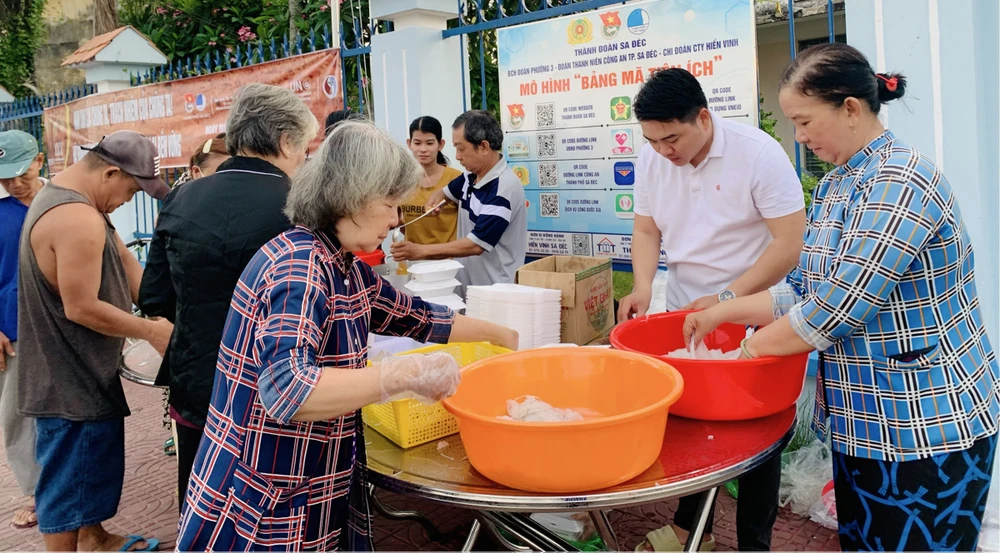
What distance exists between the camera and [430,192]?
4355mm

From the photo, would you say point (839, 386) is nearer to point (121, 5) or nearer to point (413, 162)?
point (413, 162)

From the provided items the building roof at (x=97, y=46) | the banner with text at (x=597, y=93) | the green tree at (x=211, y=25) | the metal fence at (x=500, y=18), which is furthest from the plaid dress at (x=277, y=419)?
the green tree at (x=211, y=25)

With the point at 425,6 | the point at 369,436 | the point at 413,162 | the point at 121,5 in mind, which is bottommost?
the point at 369,436

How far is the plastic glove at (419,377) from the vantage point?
1483 millimetres

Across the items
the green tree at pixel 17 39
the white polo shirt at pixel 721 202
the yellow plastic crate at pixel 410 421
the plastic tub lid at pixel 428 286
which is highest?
the green tree at pixel 17 39

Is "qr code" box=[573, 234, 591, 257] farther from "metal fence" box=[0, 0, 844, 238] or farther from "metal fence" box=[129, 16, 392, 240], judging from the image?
"metal fence" box=[129, 16, 392, 240]

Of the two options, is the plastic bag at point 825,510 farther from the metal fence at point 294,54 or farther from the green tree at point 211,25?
the green tree at point 211,25

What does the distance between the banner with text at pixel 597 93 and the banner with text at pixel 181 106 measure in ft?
5.00

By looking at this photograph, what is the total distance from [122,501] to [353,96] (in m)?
4.87

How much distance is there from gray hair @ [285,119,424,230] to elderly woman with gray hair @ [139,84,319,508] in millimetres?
386

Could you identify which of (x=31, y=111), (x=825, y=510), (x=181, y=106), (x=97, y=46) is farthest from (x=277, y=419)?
(x=31, y=111)

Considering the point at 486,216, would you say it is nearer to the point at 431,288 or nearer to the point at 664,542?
the point at 431,288

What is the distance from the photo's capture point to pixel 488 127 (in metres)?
3.82

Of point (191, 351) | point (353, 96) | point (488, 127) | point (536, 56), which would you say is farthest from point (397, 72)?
point (191, 351)
